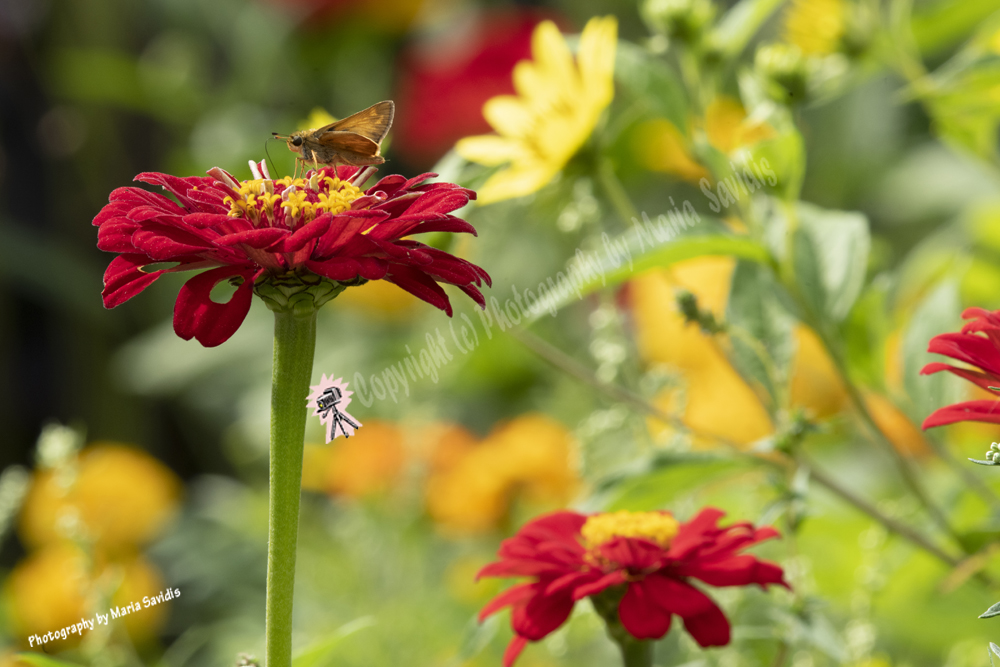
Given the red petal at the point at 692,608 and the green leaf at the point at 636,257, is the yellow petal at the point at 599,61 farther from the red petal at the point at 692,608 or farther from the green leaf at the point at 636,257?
the red petal at the point at 692,608

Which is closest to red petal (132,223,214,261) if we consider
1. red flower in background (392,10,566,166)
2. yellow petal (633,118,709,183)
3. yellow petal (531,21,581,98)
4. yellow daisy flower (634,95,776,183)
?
yellow petal (531,21,581,98)

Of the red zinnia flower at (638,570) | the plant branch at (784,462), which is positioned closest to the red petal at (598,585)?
the red zinnia flower at (638,570)

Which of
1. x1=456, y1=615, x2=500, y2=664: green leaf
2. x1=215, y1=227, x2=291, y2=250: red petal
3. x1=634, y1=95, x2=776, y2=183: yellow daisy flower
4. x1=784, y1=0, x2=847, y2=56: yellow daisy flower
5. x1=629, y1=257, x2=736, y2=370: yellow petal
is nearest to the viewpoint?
x1=215, y1=227, x2=291, y2=250: red petal

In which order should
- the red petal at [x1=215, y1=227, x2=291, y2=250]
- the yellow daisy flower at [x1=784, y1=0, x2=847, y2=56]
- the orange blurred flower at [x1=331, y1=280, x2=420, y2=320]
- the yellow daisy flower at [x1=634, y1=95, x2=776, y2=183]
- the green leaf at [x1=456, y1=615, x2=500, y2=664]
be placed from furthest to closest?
the orange blurred flower at [x1=331, y1=280, x2=420, y2=320] < the yellow daisy flower at [x1=634, y1=95, x2=776, y2=183] < the yellow daisy flower at [x1=784, y1=0, x2=847, y2=56] < the green leaf at [x1=456, y1=615, x2=500, y2=664] < the red petal at [x1=215, y1=227, x2=291, y2=250]

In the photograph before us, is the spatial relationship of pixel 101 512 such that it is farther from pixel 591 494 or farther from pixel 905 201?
pixel 905 201

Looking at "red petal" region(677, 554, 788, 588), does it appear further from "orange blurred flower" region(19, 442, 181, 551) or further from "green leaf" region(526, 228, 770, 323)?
"orange blurred flower" region(19, 442, 181, 551)
